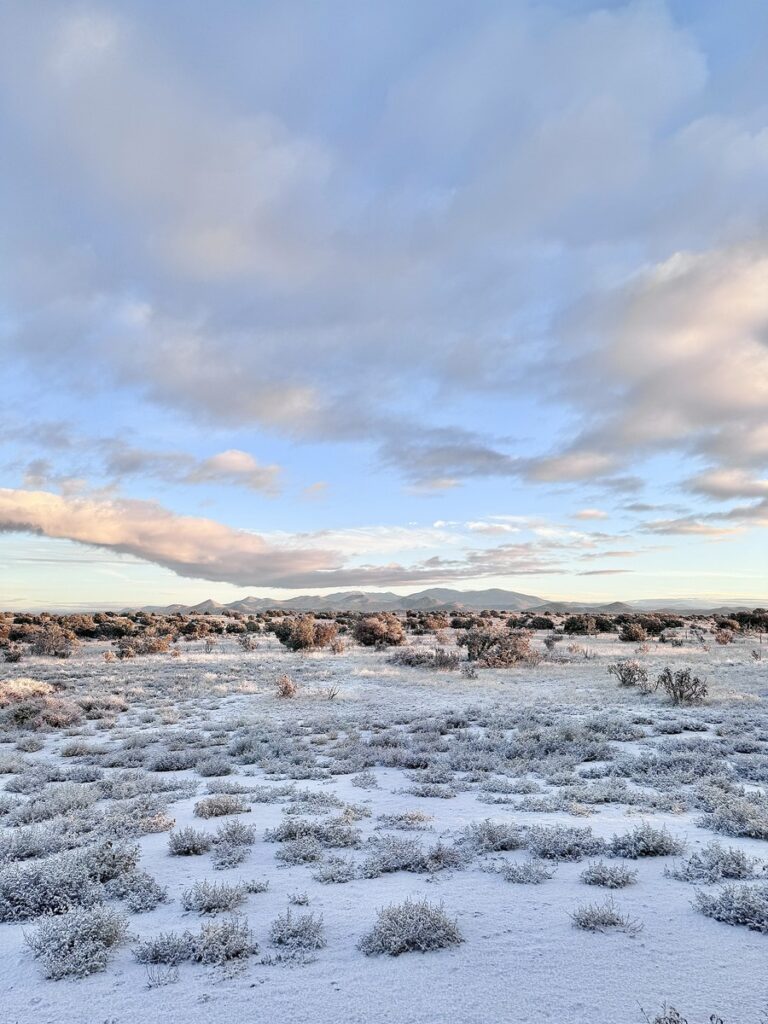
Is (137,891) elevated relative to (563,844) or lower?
lower

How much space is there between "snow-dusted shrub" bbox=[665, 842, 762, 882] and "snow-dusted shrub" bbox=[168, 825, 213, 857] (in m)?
5.11

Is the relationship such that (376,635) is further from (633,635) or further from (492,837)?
(492,837)

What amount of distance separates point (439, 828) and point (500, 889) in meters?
1.93

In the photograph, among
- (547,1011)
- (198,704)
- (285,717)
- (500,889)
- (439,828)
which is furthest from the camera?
(198,704)

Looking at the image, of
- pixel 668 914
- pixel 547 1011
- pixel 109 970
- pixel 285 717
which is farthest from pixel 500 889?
pixel 285 717

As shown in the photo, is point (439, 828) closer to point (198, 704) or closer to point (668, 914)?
point (668, 914)

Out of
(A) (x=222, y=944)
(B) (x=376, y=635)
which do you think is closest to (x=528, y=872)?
(A) (x=222, y=944)

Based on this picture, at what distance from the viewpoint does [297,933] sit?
201 inches

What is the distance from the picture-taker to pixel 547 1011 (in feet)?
13.3

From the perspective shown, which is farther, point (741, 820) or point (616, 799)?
point (616, 799)

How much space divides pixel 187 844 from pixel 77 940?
2.30 meters

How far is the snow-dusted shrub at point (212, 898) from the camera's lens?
5.64 m

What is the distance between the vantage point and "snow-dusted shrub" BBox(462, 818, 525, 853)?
22.9ft

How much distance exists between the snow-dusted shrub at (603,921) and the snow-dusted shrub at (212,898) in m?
3.05
